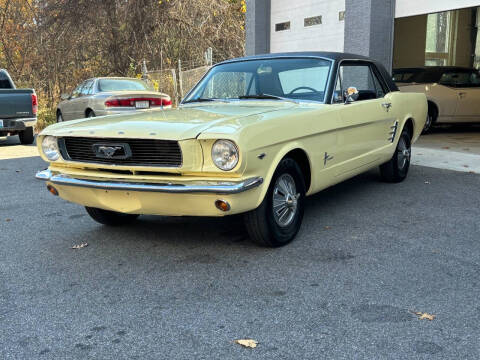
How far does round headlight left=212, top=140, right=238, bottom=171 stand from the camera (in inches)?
140

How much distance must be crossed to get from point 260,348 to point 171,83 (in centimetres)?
1503

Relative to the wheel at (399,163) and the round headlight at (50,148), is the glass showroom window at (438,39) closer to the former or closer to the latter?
the wheel at (399,163)

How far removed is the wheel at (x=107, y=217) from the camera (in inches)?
189

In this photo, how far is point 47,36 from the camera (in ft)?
68.0

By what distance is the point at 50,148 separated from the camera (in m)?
4.33

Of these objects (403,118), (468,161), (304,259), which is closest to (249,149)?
(304,259)

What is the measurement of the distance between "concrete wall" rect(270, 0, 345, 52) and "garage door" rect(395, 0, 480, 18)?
1.58 metres

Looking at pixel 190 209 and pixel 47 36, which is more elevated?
pixel 47 36

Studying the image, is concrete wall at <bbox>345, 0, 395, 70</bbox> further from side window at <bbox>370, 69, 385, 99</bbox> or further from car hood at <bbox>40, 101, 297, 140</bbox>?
car hood at <bbox>40, 101, 297, 140</bbox>

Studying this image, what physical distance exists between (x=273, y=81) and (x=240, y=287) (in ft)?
7.88

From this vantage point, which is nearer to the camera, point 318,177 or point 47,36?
point 318,177

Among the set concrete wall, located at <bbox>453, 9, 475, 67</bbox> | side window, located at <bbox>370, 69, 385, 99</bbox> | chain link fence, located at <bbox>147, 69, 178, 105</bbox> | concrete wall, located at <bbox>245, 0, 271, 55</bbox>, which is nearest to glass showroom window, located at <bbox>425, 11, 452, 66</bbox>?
concrete wall, located at <bbox>453, 9, 475, 67</bbox>

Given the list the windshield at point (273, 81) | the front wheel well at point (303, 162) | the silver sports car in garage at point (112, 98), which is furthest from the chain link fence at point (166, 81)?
the front wheel well at point (303, 162)

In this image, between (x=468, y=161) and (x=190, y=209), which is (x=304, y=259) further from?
(x=468, y=161)
